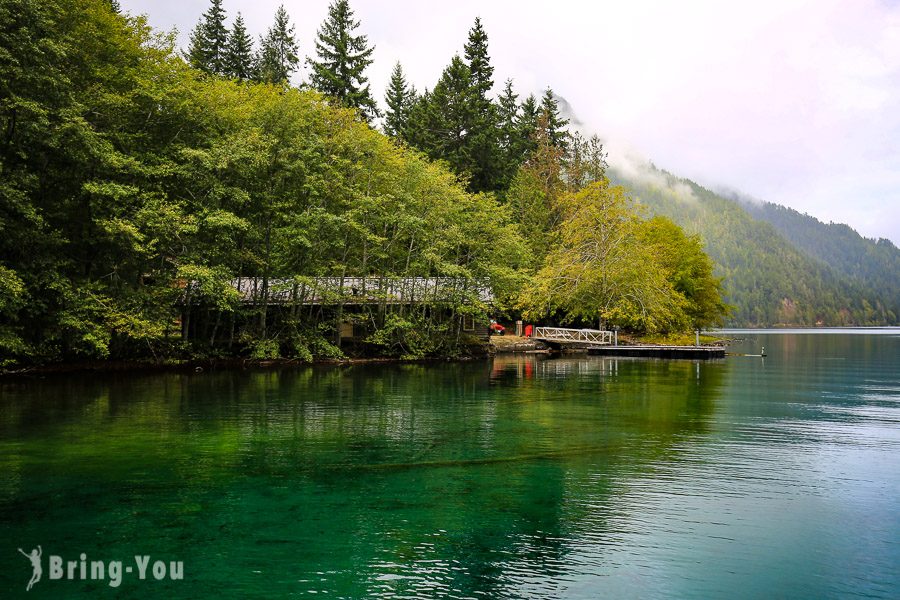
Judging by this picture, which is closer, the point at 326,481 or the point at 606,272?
the point at 326,481

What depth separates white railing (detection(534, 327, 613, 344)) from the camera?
58500 mm

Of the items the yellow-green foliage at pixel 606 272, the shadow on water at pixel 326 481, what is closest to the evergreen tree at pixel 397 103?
the yellow-green foliage at pixel 606 272

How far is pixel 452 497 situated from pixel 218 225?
26.7 m

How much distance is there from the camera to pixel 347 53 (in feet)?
229

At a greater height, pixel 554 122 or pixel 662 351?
pixel 554 122

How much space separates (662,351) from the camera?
5369 centimetres

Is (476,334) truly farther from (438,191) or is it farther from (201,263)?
(201,263)

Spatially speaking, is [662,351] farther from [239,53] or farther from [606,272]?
[239,53]

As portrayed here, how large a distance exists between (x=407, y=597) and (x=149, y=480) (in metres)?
7.21

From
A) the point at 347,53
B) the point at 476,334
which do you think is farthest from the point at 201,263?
the point at 347,53

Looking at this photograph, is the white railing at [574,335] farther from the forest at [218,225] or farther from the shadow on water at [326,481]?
→ the shadow on water at [326,481]

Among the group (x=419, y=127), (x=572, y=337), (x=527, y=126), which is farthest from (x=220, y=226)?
(x=527, y=126)

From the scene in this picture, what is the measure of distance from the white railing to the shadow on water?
32.0 metres

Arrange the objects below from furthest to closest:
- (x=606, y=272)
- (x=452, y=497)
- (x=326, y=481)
Answer: (x=606, y=272) < (x=326, y=481) < (x=452, y=497)
